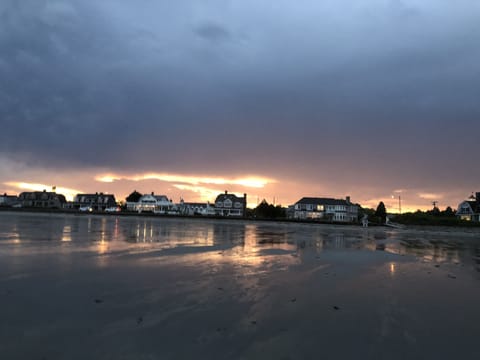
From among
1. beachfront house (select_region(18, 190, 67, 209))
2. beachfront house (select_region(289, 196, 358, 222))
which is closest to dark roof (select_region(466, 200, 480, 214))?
beachfront house (select_region(289, 196, 358, 222))

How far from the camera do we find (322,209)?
347ft

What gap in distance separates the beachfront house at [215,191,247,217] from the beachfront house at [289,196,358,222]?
74.3 ft

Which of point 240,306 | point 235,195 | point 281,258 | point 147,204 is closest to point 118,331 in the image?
point 240,306

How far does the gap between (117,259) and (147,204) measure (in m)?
117

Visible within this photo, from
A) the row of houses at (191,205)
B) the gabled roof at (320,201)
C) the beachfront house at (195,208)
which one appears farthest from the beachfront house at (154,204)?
the gabled roof at (320,201)

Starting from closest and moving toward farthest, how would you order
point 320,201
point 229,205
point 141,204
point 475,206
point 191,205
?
1. point 475,206
2. point 320,201
3. point 229,205
4. point 141,204
5. point 191,205

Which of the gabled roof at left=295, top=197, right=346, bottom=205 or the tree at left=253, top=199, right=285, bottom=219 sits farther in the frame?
the gabled roof at left=295, top=197, right=346, bottom=205

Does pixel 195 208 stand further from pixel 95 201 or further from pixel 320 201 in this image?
pixel 320 201

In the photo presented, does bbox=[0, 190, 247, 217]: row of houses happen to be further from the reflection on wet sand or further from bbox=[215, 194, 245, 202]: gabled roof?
the reflection on wet sand

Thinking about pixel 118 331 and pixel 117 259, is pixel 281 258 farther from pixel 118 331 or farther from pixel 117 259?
pixel 118 331

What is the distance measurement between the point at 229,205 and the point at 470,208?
75.7 metres

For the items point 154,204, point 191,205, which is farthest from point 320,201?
point 154,204

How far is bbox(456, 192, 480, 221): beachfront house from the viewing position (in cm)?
7881

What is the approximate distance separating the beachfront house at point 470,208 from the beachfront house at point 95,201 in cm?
12426
